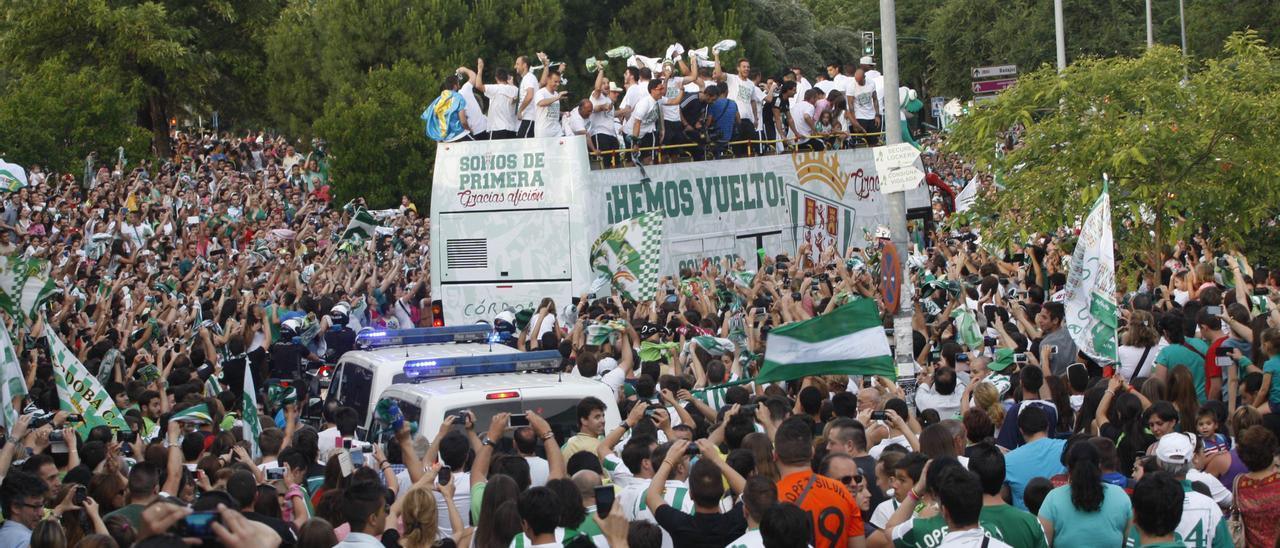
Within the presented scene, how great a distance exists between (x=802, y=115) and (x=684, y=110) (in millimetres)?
2617

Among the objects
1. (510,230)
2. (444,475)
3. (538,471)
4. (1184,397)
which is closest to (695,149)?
(510,230)

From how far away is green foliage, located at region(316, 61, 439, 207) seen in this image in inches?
1350

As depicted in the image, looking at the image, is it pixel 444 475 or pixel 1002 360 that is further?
pixel 1002 360

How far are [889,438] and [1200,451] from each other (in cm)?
164

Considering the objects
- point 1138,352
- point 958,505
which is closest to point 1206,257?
point 1138,352

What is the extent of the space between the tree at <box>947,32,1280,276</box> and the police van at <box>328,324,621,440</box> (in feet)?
19.7

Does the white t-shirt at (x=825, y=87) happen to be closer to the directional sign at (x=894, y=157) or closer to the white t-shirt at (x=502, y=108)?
the white t-shirt at (x=502, y=108)

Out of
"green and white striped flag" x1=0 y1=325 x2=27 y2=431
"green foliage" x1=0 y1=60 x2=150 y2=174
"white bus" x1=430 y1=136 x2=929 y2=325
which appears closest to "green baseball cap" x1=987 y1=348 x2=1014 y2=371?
"green and white striped flag" x1=0 y1=325 x2=27 y2=431

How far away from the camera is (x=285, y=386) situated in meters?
11.2

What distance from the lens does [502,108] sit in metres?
20.5

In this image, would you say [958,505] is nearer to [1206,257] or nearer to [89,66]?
[1206,257]

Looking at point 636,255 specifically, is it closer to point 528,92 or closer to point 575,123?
point 528,92

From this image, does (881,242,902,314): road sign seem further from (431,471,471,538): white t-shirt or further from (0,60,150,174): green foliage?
(0,60,150,174): green foliage

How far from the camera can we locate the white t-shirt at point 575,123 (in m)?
20.8
